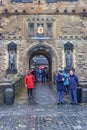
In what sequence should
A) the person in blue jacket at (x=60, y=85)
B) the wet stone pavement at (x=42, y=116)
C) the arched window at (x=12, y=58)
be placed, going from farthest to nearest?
the arched window at (x=12, y=58)
the person in blue jacket at (x=60, y=85)
the wet stone pavement at (x=42, y=116)

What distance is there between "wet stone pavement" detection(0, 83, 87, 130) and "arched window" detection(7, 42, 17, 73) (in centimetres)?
1530

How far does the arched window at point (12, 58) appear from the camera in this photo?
30422mm

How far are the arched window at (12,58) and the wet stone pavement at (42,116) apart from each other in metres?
15.3

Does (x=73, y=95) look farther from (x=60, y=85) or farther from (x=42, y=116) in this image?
(x=42, y=116)

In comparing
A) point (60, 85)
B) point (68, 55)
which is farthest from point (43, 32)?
point (60, 85)

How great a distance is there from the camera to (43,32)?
30.9 metres

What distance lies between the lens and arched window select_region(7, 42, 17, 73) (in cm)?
3042

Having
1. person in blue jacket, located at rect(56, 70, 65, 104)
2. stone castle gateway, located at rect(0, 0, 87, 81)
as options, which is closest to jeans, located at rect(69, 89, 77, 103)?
person in blue jacket, located at rect(56, 70, 65, 104)

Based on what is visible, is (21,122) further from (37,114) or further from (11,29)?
(11,29)

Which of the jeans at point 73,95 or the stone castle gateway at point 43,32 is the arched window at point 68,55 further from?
the jeans at point 73,95

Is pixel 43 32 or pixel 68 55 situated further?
pixel 43 32

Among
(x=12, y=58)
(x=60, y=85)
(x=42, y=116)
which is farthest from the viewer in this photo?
(x=12, y=58)

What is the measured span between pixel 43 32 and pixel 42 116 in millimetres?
19744

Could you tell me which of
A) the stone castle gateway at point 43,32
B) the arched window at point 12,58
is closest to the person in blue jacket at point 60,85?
the stone castle gateway at point 43,32
